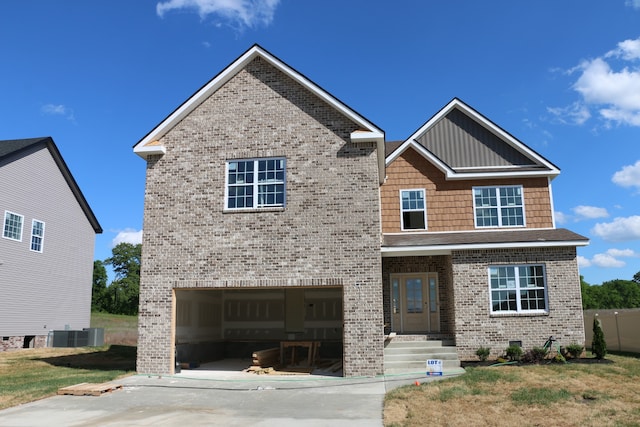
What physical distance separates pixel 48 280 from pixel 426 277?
19676 millimetres

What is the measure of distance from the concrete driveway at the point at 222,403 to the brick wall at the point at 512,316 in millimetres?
3277

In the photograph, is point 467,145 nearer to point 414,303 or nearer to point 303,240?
point 414,303

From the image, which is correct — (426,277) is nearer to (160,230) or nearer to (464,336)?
(464,336)

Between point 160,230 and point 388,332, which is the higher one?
point 160,230

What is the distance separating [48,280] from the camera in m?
28.2

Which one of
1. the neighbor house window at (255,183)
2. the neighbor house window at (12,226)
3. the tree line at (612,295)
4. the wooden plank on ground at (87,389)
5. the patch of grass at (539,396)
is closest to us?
the patch of grass at (539,396)

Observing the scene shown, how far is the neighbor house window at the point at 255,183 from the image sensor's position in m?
16.3

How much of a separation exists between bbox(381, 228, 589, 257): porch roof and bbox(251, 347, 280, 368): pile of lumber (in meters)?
5.06

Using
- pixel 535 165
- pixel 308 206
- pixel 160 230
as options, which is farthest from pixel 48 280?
pixel 535 165

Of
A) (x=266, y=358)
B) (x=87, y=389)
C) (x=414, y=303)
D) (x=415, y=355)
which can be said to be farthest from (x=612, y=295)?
(x=87, y=389)

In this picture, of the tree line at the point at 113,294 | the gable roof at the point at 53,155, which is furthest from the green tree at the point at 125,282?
the gable roof at the point at 53,155

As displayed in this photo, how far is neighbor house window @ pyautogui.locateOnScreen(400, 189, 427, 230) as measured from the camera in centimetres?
2039

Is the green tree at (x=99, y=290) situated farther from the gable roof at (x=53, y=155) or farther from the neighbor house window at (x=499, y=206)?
the neighbor house window at (x=499, y=206)

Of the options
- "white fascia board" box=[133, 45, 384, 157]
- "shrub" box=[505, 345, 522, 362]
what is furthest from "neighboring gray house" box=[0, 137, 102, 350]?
"shrub" box=[505, 345, 522, 362]
